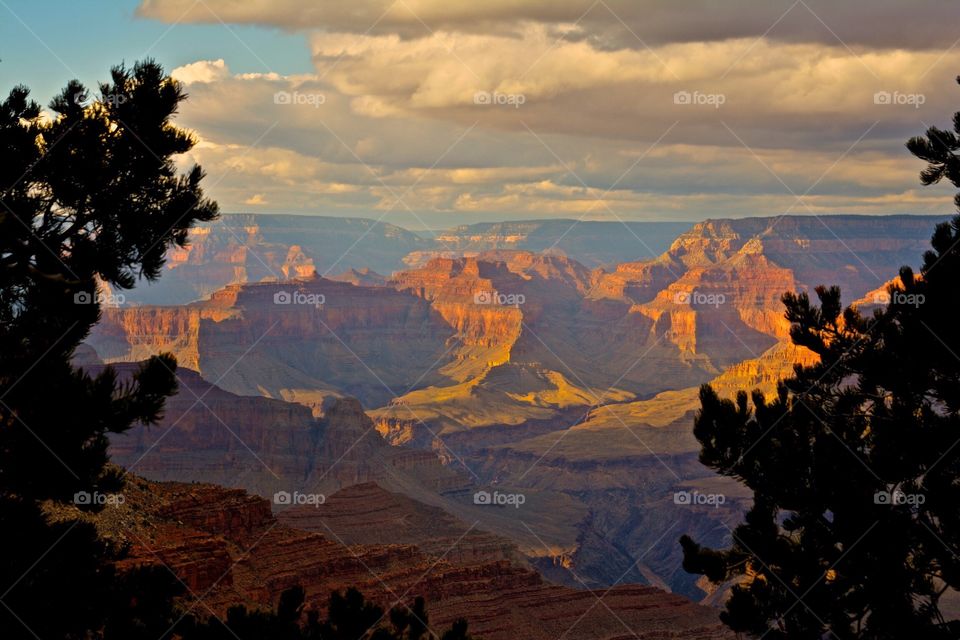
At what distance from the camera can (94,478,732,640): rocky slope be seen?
4112 centimetres

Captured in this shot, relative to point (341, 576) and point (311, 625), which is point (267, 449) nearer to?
point (341, 576)

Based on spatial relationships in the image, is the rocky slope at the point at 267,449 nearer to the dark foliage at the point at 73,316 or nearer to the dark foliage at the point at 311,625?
the dark foliage at the point at 311,625

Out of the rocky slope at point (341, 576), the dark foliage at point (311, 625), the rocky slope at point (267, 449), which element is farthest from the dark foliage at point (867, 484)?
the rocky slope at point (267, 449)

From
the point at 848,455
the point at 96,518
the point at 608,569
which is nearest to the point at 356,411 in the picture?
the point at 608,569

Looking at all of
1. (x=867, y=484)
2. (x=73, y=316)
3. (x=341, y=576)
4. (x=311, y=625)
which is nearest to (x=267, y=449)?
(x=341, y=576)

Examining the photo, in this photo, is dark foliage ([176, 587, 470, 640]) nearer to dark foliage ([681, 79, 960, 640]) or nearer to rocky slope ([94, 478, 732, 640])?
dark foliage ([681, 79, 960, 640])

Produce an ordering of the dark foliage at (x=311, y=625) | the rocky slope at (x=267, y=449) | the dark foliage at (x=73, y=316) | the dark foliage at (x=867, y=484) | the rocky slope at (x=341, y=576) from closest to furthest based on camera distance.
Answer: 1. the dark foliage at (x=73, y=316)
2. the dark foliage at (x=311, y=625)
3. the dark foliage at (x=867, y=484)
4. the rocky slope at (x=341, y=576)
5. the rocky slope at (x=267, y=449)

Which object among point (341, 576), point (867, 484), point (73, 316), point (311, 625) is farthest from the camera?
point (341, 576)

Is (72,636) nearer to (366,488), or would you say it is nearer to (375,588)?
(375,588)

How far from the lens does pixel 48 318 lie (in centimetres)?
1752

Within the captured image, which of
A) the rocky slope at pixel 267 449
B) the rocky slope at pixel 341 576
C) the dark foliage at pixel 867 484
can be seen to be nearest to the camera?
the dark foliage at pixel 867 484

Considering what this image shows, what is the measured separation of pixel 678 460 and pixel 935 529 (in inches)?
6226

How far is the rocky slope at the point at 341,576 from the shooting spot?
41.1 metres

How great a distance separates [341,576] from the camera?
60062 millimetres
